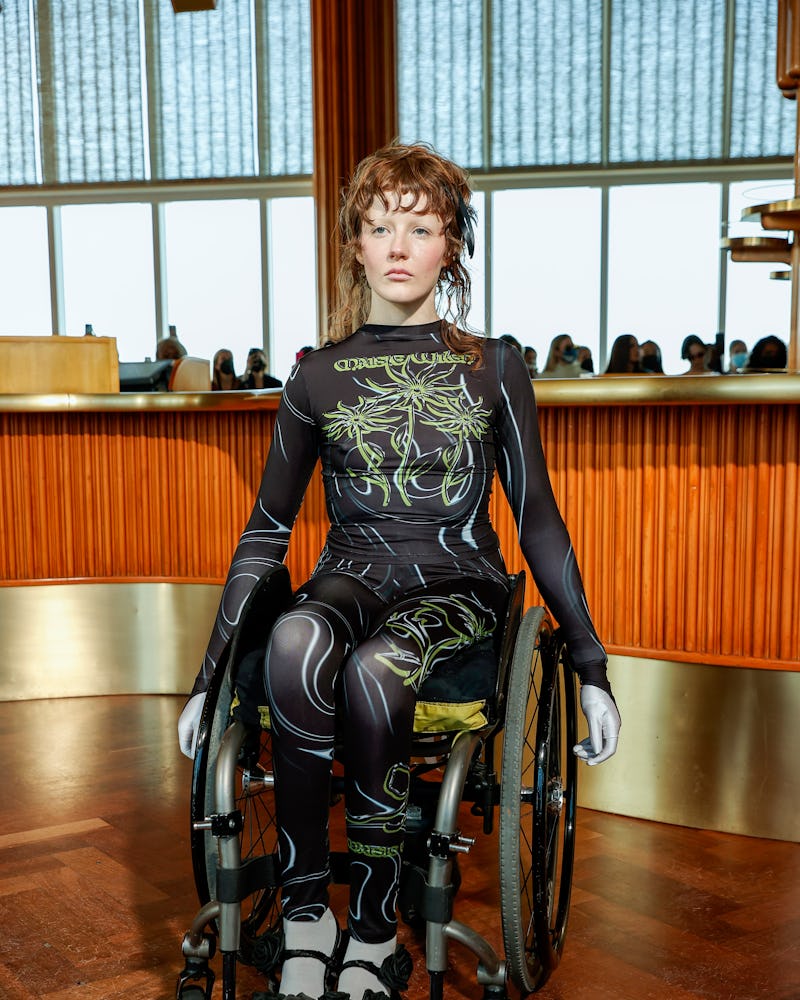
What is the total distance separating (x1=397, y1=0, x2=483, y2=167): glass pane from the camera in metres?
10.3

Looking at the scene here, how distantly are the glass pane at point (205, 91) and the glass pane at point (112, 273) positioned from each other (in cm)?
85

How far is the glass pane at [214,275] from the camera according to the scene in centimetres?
1093

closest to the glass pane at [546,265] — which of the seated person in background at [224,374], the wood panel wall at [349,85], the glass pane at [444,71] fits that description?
the glass pane at [444,71]

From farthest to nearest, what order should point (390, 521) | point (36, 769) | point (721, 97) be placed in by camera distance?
point (721, 97)
point (36, 769)
point (390, 521)

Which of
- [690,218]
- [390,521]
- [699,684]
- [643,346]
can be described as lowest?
[699,684]

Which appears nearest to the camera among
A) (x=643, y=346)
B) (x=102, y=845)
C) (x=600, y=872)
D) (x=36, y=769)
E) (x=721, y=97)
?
(x=600, y=872)

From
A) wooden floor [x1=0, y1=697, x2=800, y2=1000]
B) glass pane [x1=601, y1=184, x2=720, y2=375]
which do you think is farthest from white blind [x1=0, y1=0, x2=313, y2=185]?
wooden floor [x1=0, y1=697, x2=800, y2=1000]

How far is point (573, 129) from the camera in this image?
10.3 metres

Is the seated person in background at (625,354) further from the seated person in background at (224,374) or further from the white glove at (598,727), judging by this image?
the white glove at (598,727)

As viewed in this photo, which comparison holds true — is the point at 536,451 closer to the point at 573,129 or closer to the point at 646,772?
the point at 646,772

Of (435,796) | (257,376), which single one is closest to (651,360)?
(257,376)

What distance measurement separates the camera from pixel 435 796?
169 centimetres

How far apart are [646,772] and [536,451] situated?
3.97 feet

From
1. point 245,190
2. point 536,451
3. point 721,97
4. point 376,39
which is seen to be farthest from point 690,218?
point 536,451
